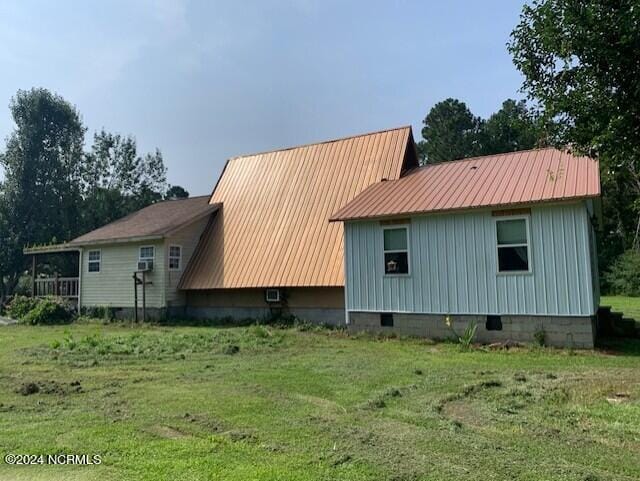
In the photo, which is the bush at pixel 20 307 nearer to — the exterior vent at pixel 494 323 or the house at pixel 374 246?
the house at pixel 374 246

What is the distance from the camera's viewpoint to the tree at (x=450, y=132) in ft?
145

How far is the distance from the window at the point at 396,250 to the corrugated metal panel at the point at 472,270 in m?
0.16

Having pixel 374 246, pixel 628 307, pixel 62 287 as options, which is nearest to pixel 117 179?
pixel 62 287

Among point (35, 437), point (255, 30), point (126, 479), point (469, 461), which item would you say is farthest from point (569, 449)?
point (255, 30)

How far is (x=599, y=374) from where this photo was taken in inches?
312

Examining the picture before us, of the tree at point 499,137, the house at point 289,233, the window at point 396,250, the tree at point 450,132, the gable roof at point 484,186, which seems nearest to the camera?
the gable roof at point 484,186

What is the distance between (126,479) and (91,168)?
111 ft

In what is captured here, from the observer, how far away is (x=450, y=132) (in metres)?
45.0

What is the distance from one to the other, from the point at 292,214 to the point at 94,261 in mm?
9497

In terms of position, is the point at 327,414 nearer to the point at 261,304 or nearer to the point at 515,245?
the point at 515,245

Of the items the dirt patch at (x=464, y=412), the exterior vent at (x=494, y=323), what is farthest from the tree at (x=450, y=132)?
the dirt patch at (x=464, y=412)

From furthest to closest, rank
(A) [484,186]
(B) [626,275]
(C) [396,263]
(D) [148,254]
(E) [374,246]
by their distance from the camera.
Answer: (B) [626,275] → (D) [148,254] → (E) [374,246] → (C) [396,263] → (A) [484,186]

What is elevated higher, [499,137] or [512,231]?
[499,137]

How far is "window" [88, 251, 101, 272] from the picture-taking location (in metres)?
20.5
